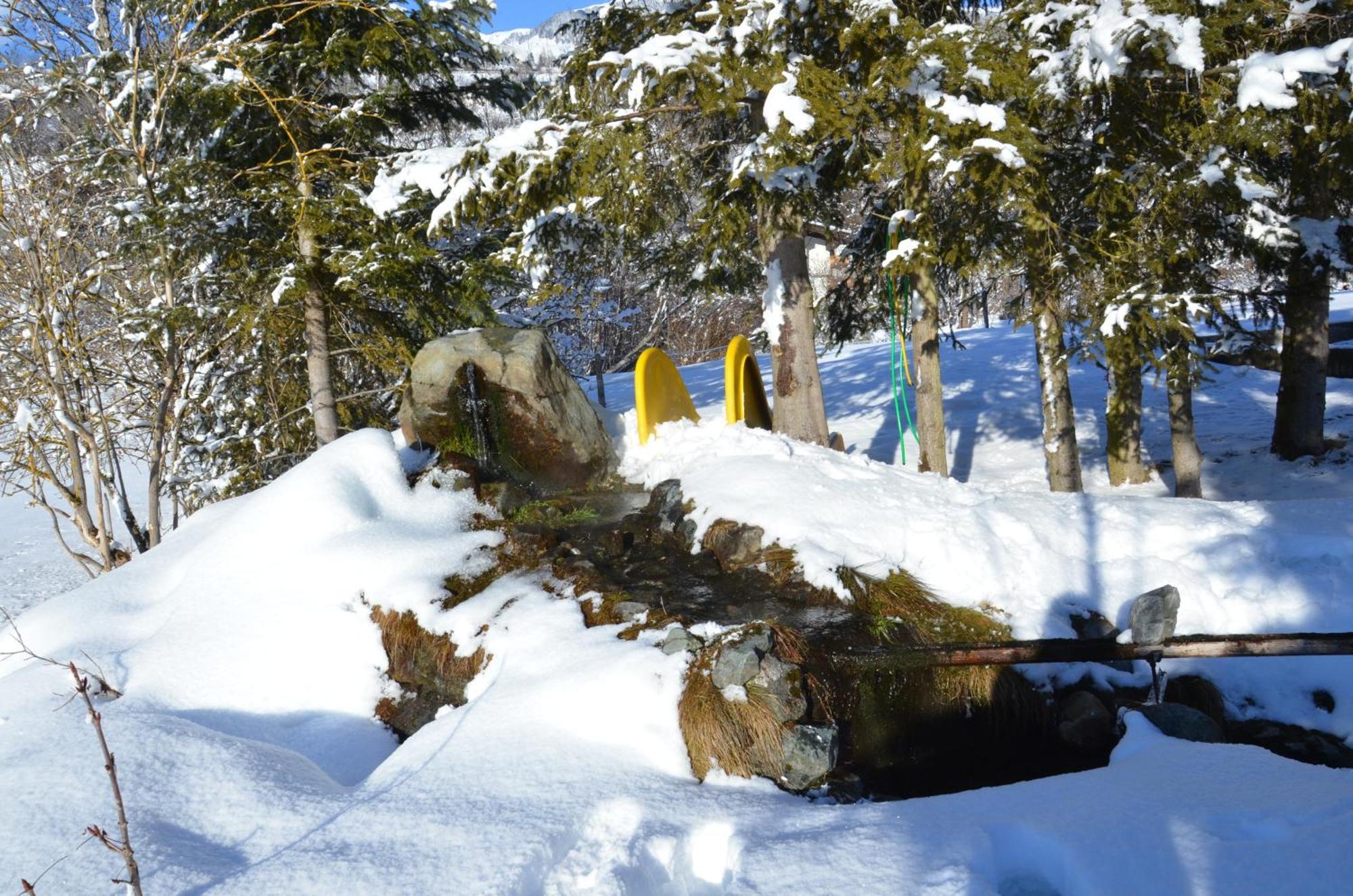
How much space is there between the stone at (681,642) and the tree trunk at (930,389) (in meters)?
5.21

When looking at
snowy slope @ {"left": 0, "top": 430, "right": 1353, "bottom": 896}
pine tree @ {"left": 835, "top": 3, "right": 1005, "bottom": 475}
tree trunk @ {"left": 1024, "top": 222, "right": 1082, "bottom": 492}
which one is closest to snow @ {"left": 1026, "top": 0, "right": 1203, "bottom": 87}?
pine tree @ {"left": 835, "top": 3, "right": 1005, "bottom": 475}

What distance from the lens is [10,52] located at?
6.43 m

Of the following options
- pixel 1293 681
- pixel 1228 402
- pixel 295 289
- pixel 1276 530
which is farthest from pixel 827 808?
pixel 1228 402

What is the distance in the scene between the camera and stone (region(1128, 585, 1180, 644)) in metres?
4.44

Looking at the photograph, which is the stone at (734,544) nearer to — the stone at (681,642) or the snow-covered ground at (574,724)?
the snow-covered ground at (574,724)

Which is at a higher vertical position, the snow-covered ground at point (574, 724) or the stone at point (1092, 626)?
the snow-covered ground at point (574, 724)

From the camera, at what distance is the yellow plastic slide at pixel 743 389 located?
9.33 meters

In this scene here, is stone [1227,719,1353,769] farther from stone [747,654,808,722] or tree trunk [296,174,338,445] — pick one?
tree trunk [296,174,338,445]

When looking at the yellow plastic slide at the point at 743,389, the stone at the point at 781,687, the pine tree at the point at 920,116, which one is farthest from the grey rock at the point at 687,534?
the pine tree at the point at 920,116

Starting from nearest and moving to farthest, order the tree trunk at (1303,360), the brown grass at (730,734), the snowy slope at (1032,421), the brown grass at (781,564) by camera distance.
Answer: the brown grass at (730,734) < the brown grass at (781,564) < the tree trunk at (1303,360) < the snowy slope at (1032,421)

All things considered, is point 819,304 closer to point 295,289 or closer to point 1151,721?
point 295,289

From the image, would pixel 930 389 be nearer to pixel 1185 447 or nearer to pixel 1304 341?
pixel 1185 447

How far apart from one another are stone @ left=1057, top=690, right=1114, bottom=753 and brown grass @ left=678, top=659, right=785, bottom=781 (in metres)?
1.80

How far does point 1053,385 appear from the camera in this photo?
874 cm
